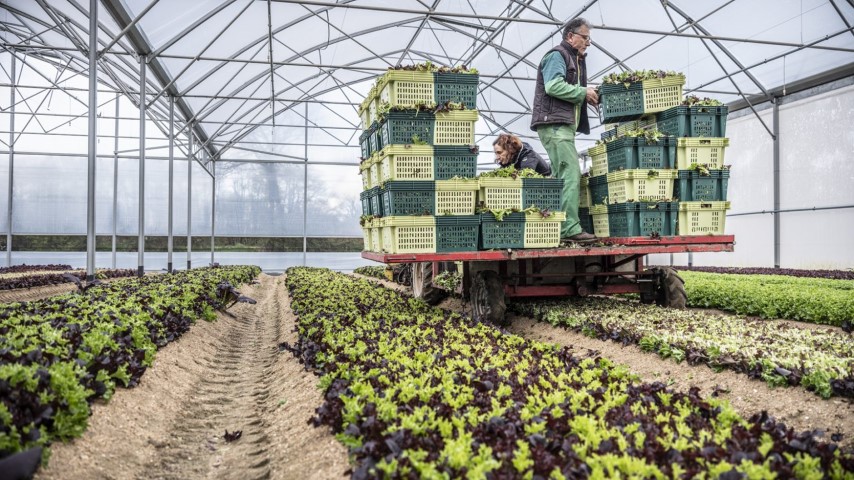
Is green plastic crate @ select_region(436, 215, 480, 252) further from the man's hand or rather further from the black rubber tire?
the black rubber tire

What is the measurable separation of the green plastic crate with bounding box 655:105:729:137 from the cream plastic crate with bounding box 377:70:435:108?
11.1ft

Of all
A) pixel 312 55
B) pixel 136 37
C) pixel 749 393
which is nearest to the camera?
pixel 749 393

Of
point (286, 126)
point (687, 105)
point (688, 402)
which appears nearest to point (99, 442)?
point (688, 402)

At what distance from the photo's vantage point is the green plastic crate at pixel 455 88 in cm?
768

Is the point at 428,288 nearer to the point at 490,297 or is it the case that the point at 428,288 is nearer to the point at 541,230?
the point at 490,297

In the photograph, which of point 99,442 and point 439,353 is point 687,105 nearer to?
point 439,353

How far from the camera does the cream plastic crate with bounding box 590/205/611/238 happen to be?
8.51 m

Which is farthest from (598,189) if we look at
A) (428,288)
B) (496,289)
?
(428,288)

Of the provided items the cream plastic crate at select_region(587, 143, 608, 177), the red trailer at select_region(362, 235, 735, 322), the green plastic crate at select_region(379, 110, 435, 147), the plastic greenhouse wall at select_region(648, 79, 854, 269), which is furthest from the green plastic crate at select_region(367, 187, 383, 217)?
the plastic greenhouse wall at select_region(648, 79, 854, 269)

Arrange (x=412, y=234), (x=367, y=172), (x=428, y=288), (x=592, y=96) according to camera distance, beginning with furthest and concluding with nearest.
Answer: (x=428, y=288) → (x=367, y=172) → (x=592, y=96) → (x=412, y=234)

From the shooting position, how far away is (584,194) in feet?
29.9

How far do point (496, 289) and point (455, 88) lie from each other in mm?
2714

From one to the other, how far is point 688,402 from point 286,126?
2274cm

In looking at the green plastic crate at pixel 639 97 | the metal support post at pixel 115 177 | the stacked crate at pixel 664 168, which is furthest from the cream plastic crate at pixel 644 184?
the metal support post at pixel 115 177
